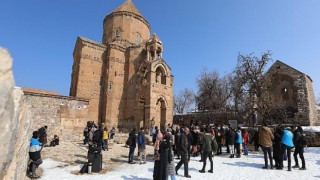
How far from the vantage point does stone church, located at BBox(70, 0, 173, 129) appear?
27000mm

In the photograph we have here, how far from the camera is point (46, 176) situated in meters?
7.68

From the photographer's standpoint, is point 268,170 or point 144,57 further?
point 144,57

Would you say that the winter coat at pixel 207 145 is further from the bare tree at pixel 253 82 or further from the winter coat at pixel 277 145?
the bare tree at pixel 253 82

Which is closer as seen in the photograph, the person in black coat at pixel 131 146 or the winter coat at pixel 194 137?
the person in black coat at pixel 131 146

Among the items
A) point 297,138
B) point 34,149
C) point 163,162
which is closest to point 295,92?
point 297,138

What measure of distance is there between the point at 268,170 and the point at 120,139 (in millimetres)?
13887

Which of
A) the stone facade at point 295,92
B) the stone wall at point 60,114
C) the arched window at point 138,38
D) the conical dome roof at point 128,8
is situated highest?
the conical dome roof at point 128,8

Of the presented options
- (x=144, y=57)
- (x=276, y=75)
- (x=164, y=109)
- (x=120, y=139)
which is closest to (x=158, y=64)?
(x=144, y=57)

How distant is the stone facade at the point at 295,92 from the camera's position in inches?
972

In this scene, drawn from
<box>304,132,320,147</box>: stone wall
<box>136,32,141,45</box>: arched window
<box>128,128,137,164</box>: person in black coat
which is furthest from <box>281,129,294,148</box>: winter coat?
<box>136,32,141,45</box>: arched window

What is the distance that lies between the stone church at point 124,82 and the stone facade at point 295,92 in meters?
13.2

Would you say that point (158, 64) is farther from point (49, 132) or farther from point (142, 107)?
point (49, 132)

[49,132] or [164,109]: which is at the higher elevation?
[164,109]

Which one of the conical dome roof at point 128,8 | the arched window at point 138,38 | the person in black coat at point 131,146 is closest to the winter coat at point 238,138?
the person in black coat at point 131,146
